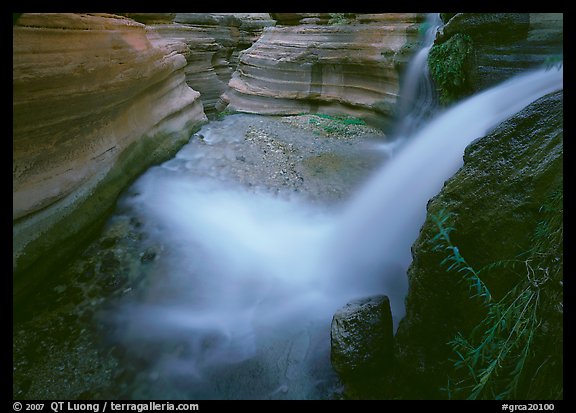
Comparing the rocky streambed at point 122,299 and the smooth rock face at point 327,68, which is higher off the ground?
the smooth rock face at point 327,68

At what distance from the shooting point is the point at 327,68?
9.08 meters

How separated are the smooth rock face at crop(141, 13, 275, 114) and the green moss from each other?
5593 millimetres

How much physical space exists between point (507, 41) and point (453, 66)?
86cm

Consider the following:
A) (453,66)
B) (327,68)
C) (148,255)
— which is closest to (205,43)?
(327,68)

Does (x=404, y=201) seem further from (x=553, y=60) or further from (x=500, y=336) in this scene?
(x=553, y=60)

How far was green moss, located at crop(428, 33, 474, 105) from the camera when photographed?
179 inches

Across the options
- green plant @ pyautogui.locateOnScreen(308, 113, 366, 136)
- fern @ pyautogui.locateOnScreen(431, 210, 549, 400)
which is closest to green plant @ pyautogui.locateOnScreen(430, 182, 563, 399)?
fern @ pyautogui.locateOnScreen(431, 210, 549, 400)

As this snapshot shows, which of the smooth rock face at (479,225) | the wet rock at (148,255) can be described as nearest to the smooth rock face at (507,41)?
the smooth rock face at (479,225)

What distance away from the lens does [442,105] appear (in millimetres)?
5199

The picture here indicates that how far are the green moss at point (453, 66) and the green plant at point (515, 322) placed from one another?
316 cm

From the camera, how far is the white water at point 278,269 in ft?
9.31

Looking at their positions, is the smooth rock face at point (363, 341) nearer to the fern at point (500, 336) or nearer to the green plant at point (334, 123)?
the fern at point (500, 336)

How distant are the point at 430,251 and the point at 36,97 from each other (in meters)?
3.39

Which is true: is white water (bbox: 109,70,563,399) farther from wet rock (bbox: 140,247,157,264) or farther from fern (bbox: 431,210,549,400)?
fern (bbox: 431,210,549,400)
